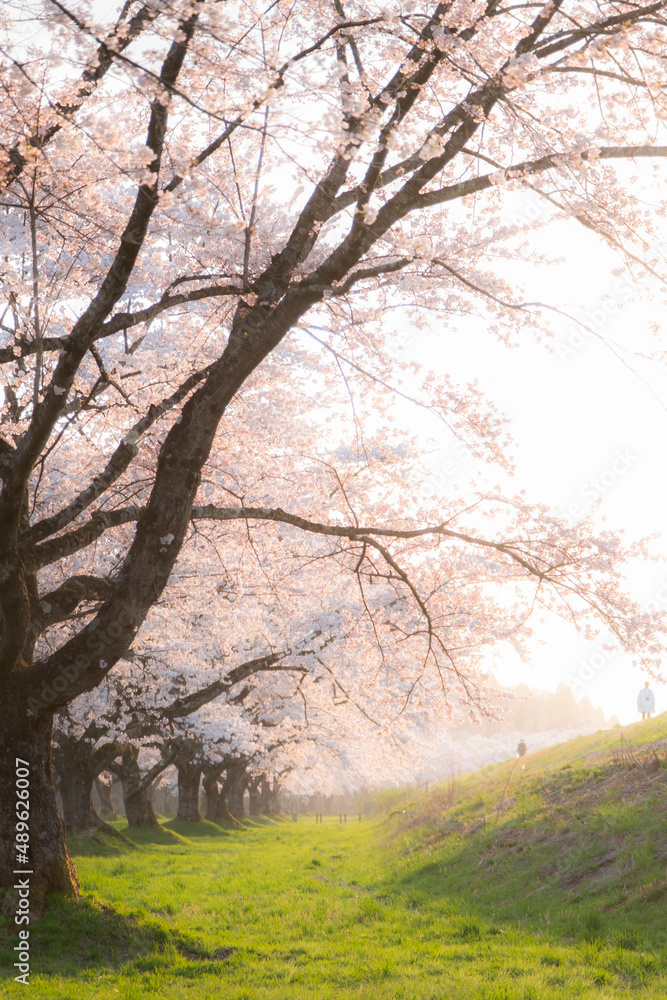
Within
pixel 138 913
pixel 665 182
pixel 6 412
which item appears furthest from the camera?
pixel 6 412

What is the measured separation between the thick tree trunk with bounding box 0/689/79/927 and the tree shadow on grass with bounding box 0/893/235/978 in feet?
0.74

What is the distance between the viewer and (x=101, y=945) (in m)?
7.65

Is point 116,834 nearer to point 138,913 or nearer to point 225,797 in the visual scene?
point 138,913

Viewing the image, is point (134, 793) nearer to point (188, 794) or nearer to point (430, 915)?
point (188, 794)

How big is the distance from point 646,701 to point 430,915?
14.8 metres

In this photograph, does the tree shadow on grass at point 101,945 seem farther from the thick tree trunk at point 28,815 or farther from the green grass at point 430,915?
the thick tree trunk at point 28,815

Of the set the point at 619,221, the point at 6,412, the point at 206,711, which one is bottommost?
the point at 206,711

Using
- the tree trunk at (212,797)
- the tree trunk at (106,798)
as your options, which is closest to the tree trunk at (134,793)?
the tree trunk at (212,797)

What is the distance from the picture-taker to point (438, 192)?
6965mm

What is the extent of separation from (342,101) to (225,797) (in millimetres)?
33212

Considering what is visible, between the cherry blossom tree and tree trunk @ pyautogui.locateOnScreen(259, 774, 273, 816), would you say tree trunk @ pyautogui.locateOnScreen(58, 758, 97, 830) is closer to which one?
the cherry blossom tree

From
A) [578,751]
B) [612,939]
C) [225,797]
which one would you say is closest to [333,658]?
[578,751]

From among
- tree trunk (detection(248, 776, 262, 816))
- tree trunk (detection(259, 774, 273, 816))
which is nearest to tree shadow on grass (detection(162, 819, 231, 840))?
tree trunk (detection(248, 776, 262, 816))

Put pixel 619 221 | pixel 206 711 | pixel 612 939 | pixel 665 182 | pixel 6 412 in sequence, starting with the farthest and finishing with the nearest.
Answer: pixel 206 711 < pixel 6 412 < pixel 612 939 < pixel 665 182 < pixel 619 221
